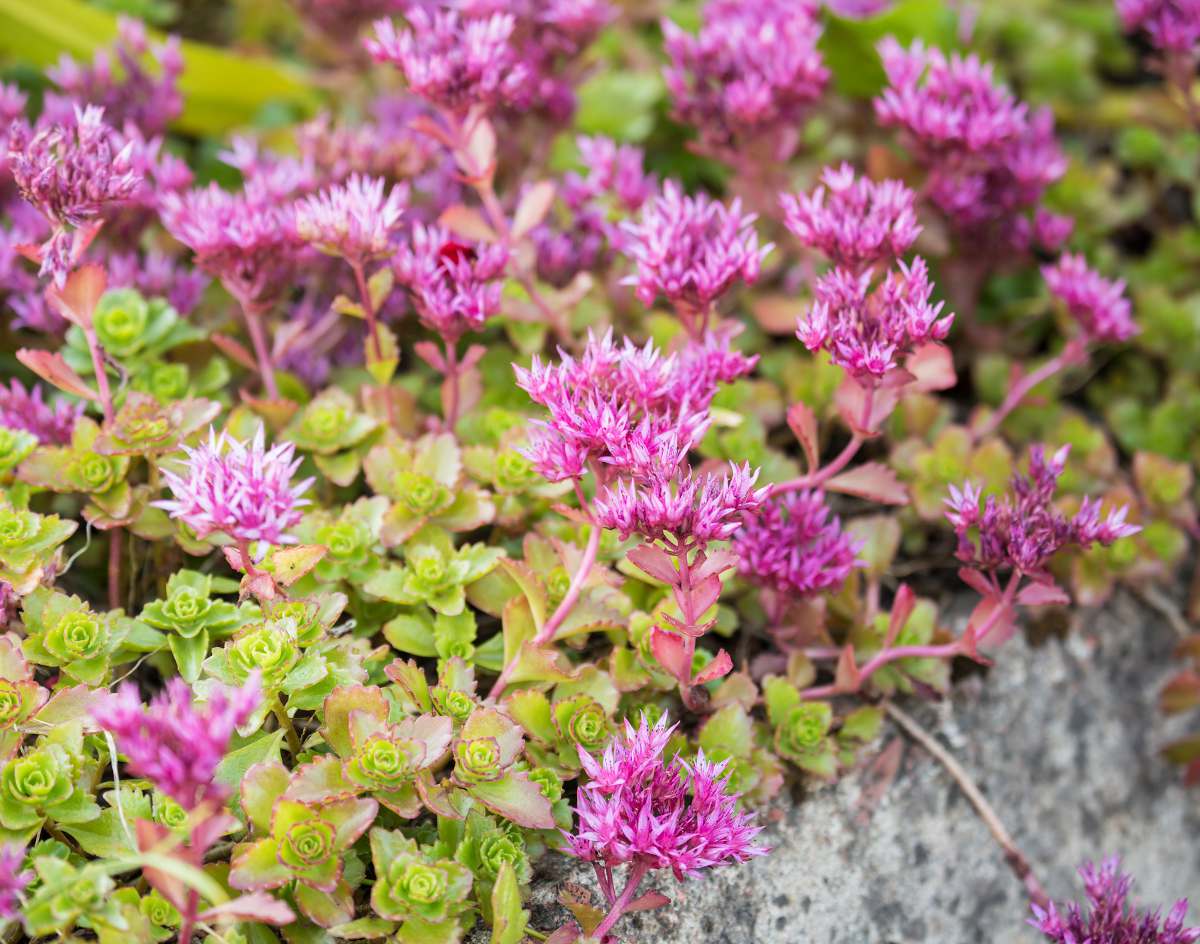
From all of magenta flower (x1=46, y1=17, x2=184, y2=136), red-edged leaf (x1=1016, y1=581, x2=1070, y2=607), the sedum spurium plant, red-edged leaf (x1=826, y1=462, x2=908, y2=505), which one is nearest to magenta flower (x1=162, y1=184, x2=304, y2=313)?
the sedum spurium plant

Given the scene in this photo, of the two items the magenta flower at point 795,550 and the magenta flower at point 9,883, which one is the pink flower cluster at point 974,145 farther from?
the magenta flower at point 9,883

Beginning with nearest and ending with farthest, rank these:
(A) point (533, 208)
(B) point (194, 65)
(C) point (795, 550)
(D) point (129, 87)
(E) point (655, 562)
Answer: (E) point (655, 562) → (C) point (795, 550) → (A) point (533, 208) → (D) point (129, 87) → (B) point (194, 65)

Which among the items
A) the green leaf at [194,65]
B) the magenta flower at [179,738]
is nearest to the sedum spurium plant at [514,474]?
the magenta flower at [179,738]

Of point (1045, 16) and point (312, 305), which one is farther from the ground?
point (1045, 16)

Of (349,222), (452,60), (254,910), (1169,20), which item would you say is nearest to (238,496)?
(254,910)

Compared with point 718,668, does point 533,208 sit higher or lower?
higher

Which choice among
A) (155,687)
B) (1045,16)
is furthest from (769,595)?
(1045,16)

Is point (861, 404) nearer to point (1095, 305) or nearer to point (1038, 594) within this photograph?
point (1038, 594)

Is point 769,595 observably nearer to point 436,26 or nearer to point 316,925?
point 316,925
